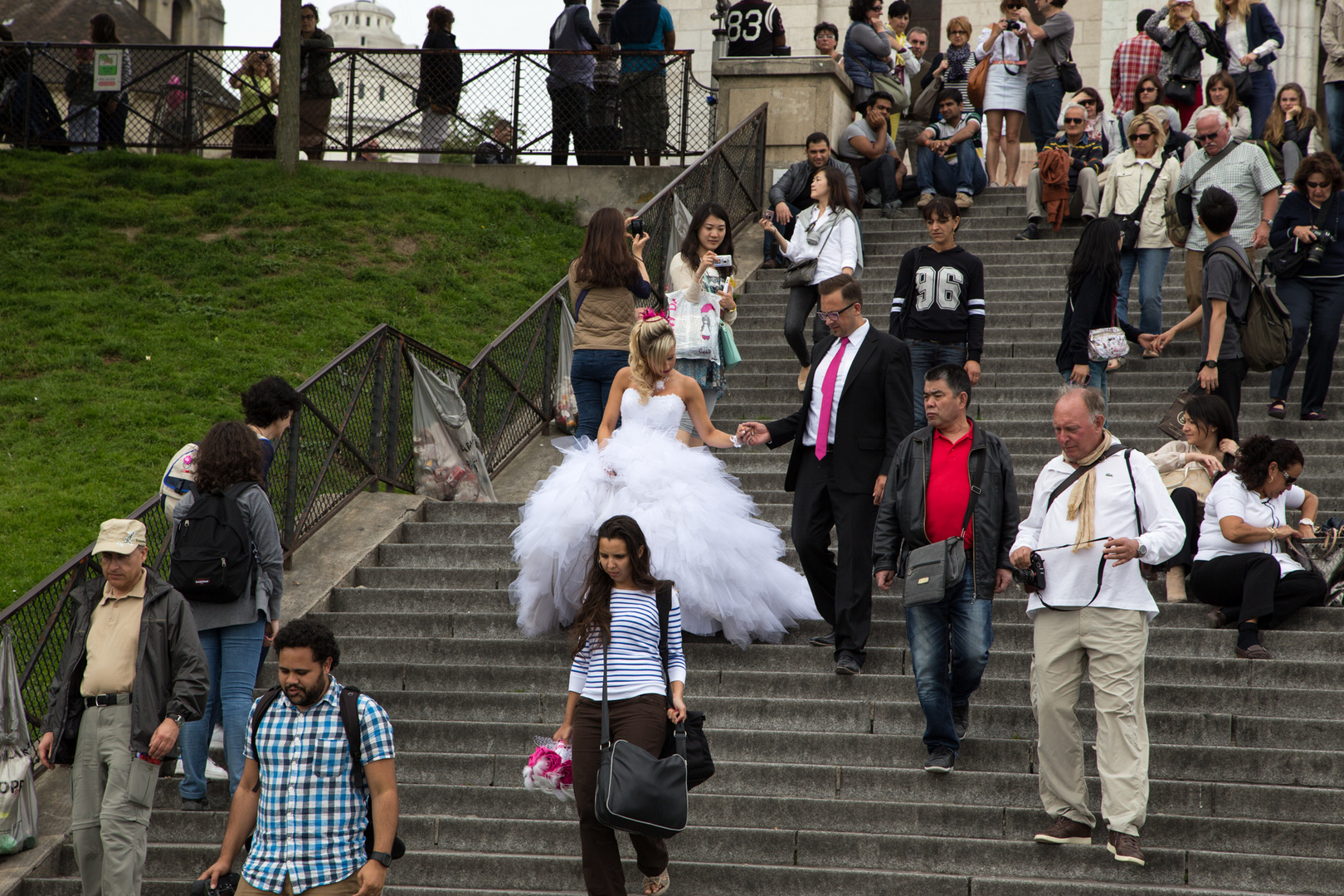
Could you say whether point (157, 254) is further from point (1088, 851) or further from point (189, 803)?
point (1088, 851)

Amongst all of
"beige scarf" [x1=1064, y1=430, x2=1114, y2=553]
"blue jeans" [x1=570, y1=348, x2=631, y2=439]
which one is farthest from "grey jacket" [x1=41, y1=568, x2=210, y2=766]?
"beige scarf" [x1=1064, y1=430, x2=1114, y2=553]

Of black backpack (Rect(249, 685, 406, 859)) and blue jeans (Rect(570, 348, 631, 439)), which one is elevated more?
blue jeans (Rect(570, 348, 631, 439))

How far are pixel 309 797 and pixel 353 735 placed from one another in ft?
0.82

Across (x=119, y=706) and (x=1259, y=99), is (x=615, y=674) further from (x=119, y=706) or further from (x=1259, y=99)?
(x=1259, y=99)

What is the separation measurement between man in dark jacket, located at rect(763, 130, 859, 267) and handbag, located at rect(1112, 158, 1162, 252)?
2.58 meters

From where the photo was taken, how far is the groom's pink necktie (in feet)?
23.4

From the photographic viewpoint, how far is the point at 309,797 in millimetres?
4609

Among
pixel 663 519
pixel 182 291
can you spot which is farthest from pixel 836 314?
pixel 182 291

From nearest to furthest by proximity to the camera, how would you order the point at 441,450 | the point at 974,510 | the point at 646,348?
the point at 974,510 → the point at 646,348 → the point at 441,450

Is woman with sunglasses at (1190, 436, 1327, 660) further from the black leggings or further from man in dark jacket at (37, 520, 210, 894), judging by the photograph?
man in dark jacket at (37, 520, 210, 894)

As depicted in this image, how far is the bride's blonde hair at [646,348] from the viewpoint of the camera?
24.2 ft

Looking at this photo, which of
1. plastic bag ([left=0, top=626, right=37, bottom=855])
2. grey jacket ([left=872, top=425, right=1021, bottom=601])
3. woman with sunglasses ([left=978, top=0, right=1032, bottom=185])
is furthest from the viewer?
woman with sunglasses ([left=978, top=0, right=1032, bottom=185])

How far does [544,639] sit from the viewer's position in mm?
7727

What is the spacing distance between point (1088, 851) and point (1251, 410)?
5.25 metres
